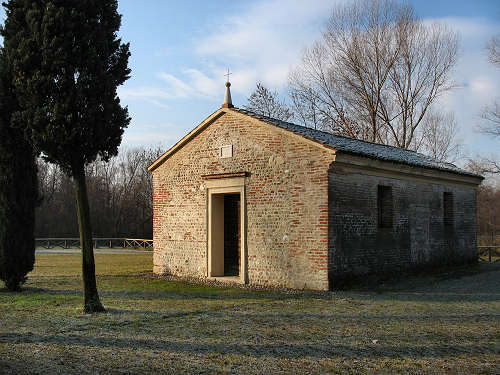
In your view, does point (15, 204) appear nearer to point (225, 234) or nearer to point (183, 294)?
point (183, 294)

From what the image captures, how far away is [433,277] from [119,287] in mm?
9128

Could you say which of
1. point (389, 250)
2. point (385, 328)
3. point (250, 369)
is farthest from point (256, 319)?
point (389, 250)

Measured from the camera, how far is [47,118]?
843 centimetres

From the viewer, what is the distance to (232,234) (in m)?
14.1

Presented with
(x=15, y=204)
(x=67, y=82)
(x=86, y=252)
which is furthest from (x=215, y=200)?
(x=67, y=82)

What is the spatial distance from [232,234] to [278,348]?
26.6 feet

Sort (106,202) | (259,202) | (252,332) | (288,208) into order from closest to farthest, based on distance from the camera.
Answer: (252,332) → (288,208) → (259,202) → (106,202)

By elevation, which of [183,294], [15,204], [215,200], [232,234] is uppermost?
[215,200]

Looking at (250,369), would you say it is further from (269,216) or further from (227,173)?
(227,173)

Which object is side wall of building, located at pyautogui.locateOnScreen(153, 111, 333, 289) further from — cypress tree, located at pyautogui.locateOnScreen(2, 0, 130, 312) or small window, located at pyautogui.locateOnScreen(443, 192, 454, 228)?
small window, located at pyautogui.locateOnScreen(443, 192, 454, 228)

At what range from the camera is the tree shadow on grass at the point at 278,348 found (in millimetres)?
5812

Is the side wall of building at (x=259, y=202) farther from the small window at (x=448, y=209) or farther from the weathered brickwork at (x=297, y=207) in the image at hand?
the small window at (x=448, y=209)

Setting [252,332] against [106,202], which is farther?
[106,202]

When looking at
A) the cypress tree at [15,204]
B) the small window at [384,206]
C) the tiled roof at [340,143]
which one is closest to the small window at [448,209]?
the tiled roof at [340,143]
